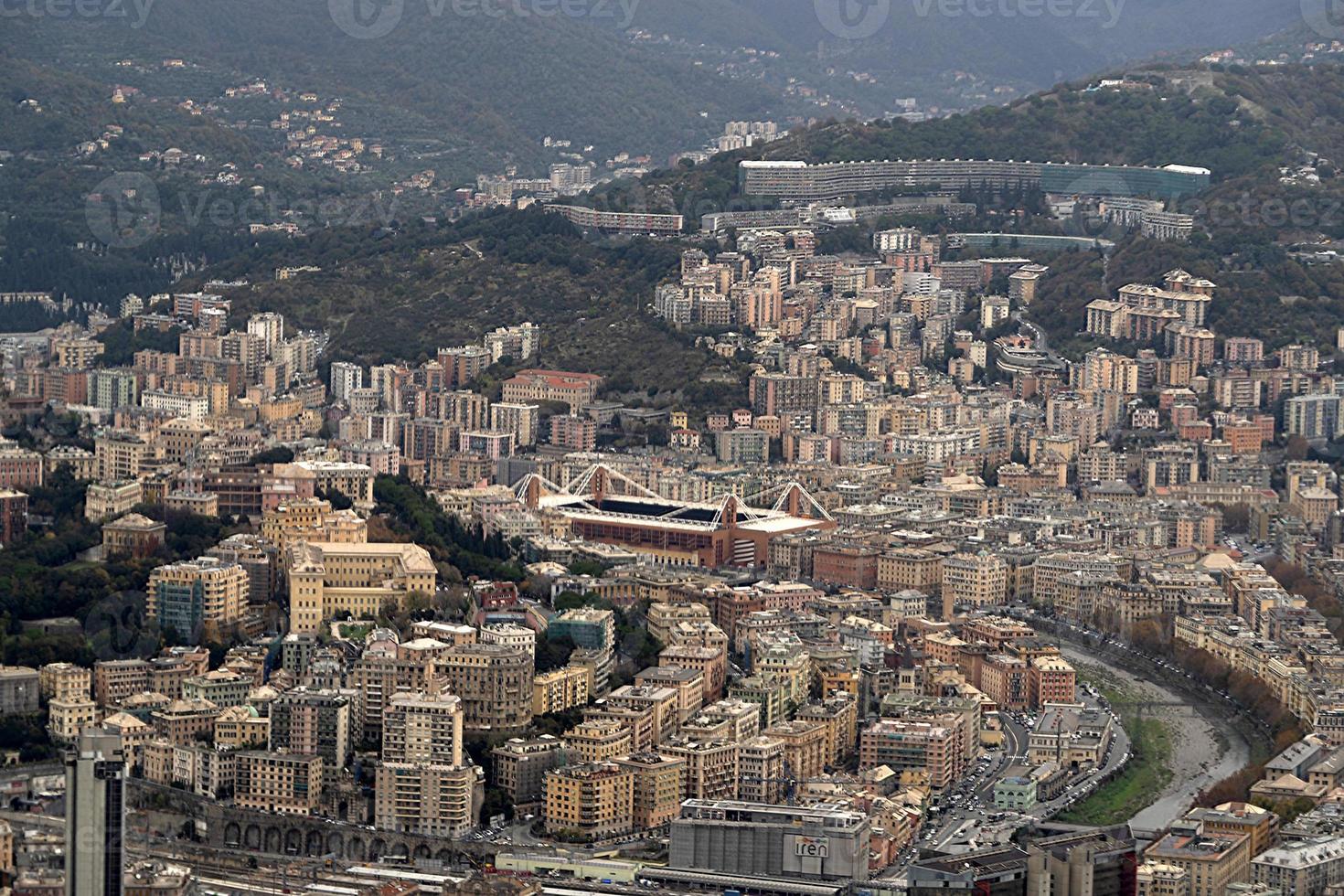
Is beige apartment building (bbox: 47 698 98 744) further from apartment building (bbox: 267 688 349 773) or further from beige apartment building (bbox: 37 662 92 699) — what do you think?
apartment building (bbox: 267 688 349 773)

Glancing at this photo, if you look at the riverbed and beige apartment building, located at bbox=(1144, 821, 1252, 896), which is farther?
the riverbed

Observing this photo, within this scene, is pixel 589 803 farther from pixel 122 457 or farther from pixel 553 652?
pixel 122 457

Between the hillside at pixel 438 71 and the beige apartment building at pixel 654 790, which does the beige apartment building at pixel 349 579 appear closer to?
the beige apartment building at pixel 654 790

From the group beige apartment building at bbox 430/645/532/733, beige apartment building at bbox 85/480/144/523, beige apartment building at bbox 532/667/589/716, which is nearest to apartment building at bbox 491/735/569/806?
beige apartment building at bbox 430/645/532/733

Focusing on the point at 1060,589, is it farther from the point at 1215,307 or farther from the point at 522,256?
the point at 522,256

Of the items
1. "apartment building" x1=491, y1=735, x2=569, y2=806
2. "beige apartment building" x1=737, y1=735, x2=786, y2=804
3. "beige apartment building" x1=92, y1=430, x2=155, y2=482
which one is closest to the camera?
"apartment building" x1=491, y1=735, x2=569, y2=806

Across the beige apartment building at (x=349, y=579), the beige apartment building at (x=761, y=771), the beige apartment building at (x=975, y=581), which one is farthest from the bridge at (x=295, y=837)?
the beige apartment building at (x=975, y=581)

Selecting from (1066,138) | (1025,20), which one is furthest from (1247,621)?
(1025,20)

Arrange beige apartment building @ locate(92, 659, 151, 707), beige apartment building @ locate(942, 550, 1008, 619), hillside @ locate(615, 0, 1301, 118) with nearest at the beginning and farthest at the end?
beige apartment building @ locate(92, 659, 151, 707) < beige apartment building @ locate(942, 550, 1008, 619) < hillside @ locate(615, 0, 1301, 118)
